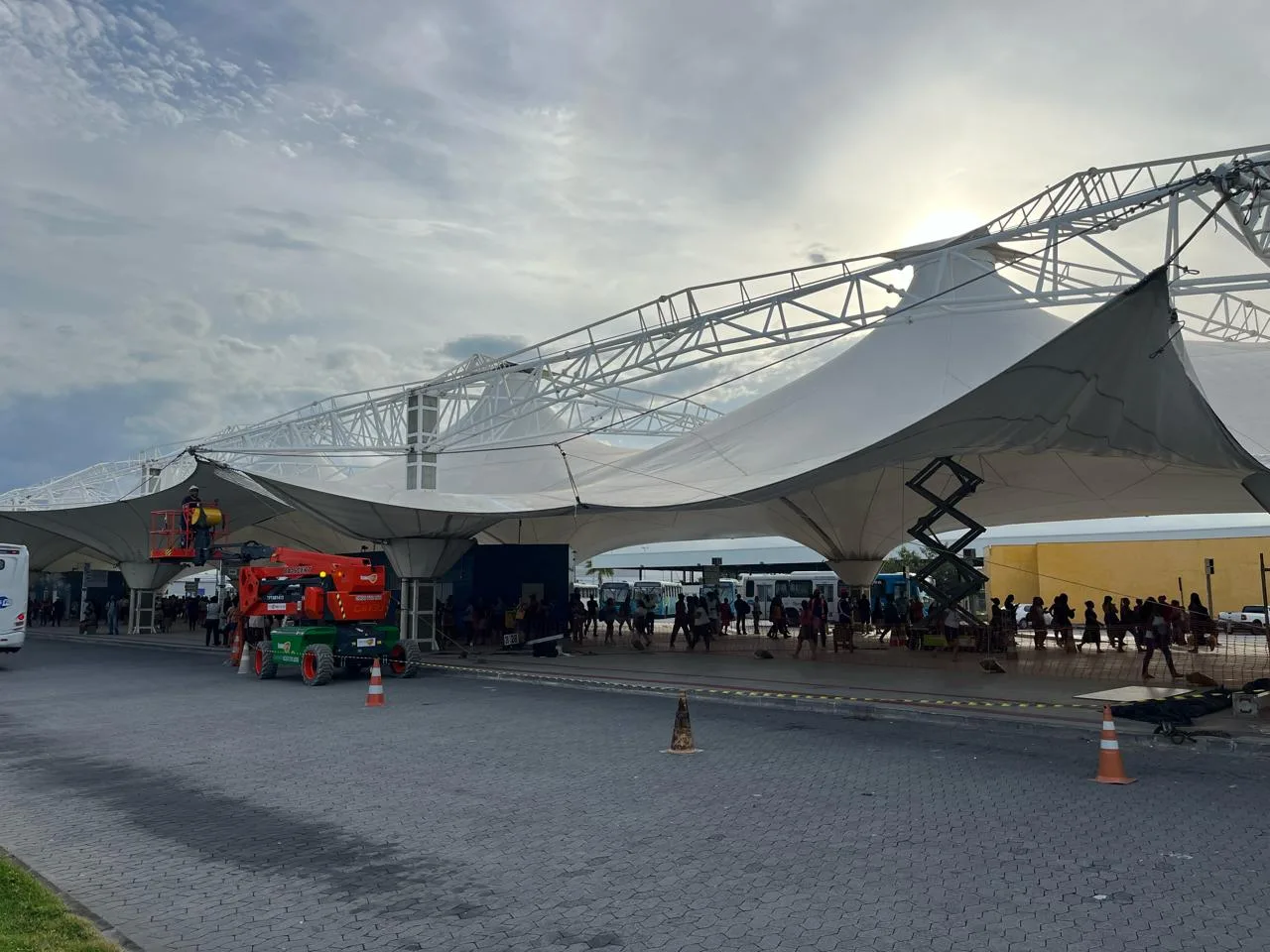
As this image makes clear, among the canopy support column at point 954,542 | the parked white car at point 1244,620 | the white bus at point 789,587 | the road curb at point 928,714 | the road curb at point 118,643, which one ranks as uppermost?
the canopy support column at point 954,542

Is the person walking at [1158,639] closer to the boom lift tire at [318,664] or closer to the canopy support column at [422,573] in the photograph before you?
the boom lift tire at [318,664]

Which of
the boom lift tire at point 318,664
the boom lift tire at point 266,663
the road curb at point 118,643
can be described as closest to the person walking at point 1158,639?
the boom lift tire at point 318,664

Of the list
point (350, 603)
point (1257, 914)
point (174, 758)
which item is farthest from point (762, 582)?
point (1257, 914)

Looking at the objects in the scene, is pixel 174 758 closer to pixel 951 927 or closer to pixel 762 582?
pixel 951 927

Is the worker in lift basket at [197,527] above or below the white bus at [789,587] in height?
above

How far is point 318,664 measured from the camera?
53.7 ft

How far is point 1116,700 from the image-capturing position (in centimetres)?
1291

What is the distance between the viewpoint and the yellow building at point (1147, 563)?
3186cm

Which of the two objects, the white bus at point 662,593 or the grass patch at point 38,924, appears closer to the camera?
the grass patch at point 38,924

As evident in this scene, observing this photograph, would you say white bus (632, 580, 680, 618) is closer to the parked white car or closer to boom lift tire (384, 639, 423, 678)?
the parked white car

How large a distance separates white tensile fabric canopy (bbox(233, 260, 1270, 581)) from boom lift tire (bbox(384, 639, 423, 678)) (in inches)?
154

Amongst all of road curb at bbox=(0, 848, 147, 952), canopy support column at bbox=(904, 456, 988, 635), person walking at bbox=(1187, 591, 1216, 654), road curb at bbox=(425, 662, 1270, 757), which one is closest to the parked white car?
person walking at bbox=(1187, 591, 1216, 654)

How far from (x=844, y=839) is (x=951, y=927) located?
1.66m

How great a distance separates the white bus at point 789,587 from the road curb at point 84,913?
1389 inches
